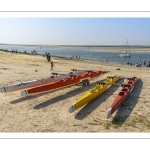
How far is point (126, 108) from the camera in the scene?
351 inches

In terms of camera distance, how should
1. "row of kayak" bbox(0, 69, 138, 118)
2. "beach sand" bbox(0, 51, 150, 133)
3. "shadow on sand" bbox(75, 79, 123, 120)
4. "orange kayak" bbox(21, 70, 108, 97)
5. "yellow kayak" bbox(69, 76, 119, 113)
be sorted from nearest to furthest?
1. "beach sand" bbox(0, 51, 150, 133)
2. "yellow kayak" bbox(69, 76, 119, 113)
3. "shadow on sand" bbox(75, 79, 123, 120)
4. "row of kayak" bbox(0, 69, 138, 118)
5. "orange kayak" bbox(21, 70, 108, 97)

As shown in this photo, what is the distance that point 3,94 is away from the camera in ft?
34.7

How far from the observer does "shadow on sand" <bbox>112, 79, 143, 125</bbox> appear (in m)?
7.68

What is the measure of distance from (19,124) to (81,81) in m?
6.26

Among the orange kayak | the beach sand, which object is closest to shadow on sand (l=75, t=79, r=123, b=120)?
the beach sand

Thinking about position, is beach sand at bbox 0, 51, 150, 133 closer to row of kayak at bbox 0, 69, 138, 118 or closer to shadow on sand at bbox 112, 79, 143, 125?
shadow on sand at bbox 112, 79, 143, 125

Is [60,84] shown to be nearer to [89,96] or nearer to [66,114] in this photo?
[89,96]

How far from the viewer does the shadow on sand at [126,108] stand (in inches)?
302

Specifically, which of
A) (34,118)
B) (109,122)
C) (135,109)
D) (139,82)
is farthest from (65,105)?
(139,82)

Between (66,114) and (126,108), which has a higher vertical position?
(126,108)

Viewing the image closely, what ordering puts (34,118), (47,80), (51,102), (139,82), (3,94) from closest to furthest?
1. (34,118)
2. (51,102)
3. (3,94)
4. (47,80)
5. (139,82)

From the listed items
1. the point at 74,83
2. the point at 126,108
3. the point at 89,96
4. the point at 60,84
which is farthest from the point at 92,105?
the point at 74,83
